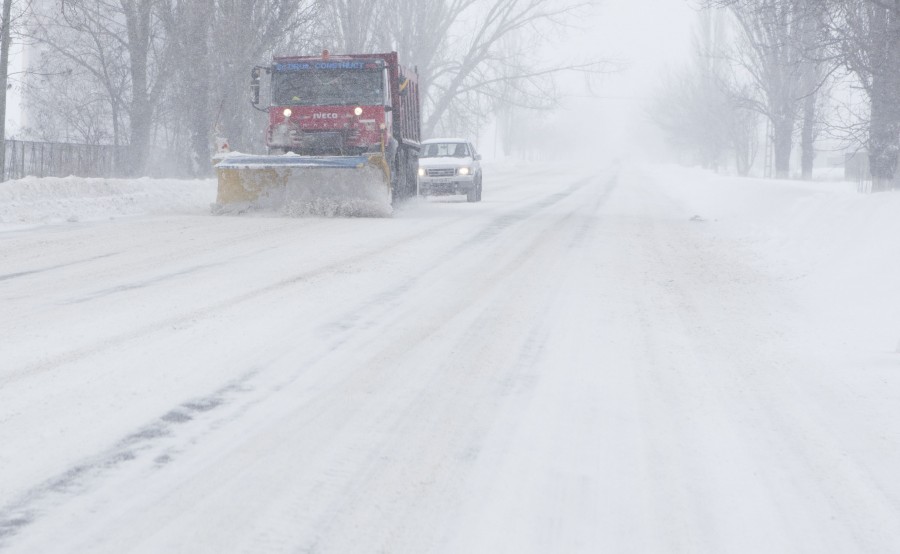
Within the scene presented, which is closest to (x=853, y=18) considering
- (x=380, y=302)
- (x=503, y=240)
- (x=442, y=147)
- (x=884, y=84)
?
(x=884, y=84)

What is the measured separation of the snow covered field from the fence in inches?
600

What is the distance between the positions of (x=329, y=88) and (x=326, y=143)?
3.28 feet

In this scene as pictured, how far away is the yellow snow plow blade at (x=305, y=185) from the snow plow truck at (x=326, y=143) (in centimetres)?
2

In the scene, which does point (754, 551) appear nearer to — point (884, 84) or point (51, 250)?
point (51, 250)

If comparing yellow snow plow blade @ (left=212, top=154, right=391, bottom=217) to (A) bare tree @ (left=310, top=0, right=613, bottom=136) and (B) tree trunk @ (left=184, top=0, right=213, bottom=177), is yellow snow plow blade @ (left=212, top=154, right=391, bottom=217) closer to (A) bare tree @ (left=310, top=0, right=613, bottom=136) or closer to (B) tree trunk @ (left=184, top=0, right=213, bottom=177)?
(B) tree trunk @ (left=184, top=0, right=213, bottom=177)

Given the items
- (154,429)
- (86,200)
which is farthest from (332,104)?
(154,429)

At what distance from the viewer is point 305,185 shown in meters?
16.1

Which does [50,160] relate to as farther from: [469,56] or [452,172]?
[469,56]

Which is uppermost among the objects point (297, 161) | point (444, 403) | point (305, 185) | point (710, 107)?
point (710, 107)

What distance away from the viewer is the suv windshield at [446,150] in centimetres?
2483

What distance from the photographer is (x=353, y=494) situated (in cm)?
355

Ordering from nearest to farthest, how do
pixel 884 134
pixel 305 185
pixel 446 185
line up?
1. pixel 305 185
2. pixel 884 134
3. pixel 446 185

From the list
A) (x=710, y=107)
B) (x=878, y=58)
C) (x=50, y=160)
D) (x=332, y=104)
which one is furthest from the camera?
(x=710, y=107)

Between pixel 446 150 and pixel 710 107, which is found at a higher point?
pixel 710 107
